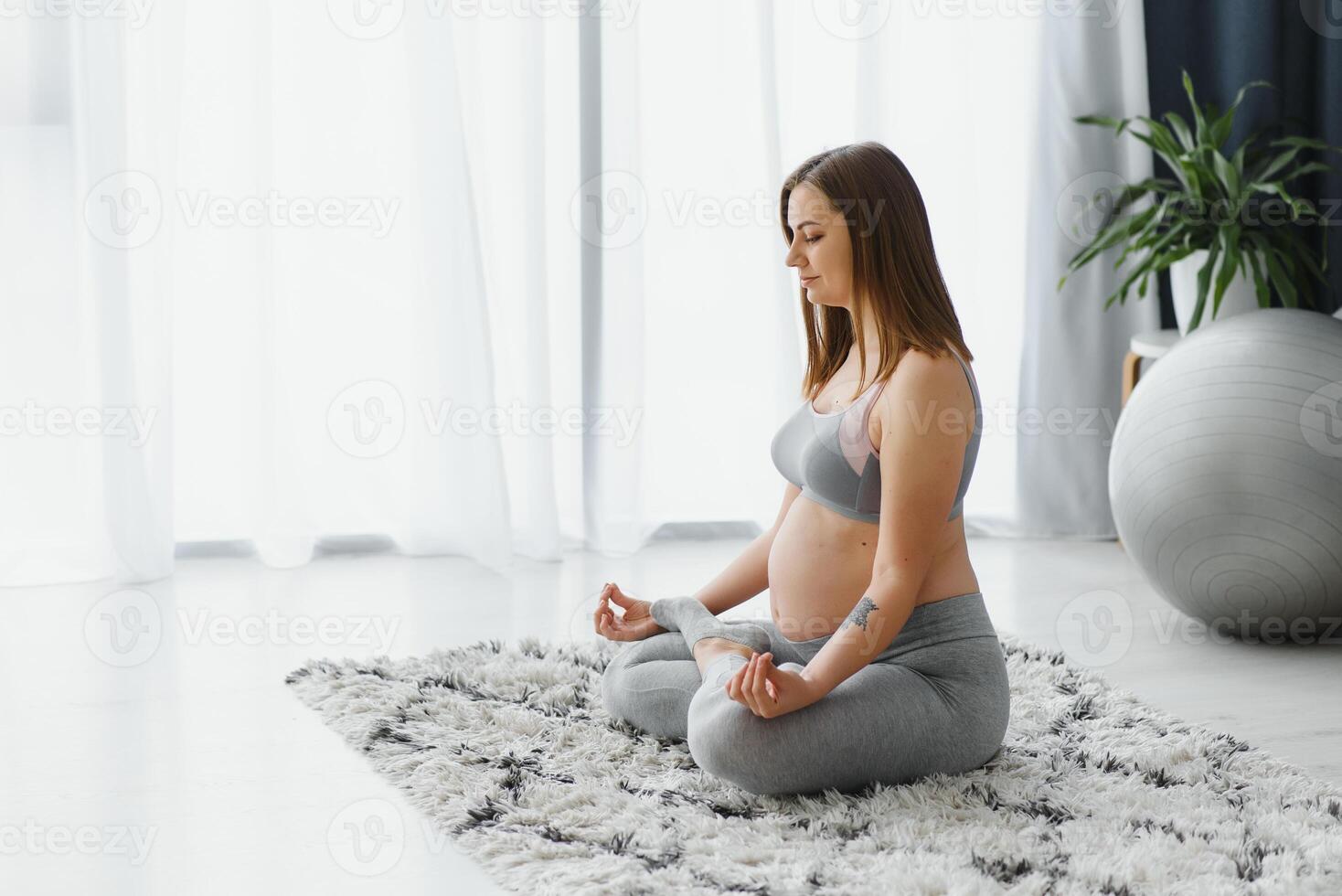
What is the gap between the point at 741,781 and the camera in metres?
1.85

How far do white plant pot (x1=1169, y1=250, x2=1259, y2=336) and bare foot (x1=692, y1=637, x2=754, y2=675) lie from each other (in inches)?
63.6

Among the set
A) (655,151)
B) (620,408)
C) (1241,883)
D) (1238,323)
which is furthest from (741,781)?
(655,151)

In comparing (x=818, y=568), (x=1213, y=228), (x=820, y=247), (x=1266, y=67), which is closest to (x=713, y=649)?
(x=818, y=568)

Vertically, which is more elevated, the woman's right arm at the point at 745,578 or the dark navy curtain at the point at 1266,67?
the dark navy curtain at the point at 1266,67

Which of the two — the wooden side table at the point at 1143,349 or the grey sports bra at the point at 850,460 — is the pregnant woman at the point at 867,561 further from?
the wooden side table at the point at 1143,349

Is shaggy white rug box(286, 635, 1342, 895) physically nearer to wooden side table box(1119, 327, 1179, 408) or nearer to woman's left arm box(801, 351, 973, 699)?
woman's left arm box(801, 351, 973, 699)

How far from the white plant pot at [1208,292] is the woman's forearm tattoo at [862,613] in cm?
162

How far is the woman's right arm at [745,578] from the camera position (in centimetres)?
218

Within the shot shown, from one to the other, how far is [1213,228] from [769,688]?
197 centimetres

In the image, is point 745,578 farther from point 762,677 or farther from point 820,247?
point 820,247

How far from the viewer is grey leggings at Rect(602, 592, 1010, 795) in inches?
71.5

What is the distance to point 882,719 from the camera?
1.85m

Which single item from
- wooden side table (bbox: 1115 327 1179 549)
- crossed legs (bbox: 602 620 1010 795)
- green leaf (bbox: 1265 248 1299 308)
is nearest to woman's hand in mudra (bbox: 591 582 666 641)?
crossed legs (bbox: 602 620 1010 795)

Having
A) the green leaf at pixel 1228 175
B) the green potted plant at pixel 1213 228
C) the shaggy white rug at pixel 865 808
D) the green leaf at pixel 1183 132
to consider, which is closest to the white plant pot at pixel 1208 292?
the green potted plant at pixel 1213 228
